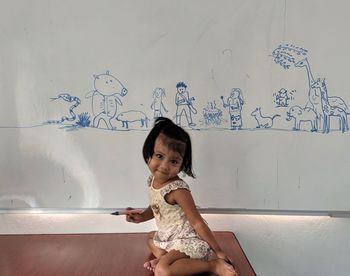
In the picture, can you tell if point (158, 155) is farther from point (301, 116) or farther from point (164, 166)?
point (301, 116)

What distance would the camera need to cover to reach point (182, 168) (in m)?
1.12

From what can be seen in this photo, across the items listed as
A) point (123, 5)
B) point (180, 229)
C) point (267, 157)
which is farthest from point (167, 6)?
point (180, 229)

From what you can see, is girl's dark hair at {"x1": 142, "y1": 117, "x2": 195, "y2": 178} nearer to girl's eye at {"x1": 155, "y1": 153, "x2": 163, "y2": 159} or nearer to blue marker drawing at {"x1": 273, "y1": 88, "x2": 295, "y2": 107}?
girl's eye at {"x1": 155, "y1": 153, "x2": 163, "y2": 159}

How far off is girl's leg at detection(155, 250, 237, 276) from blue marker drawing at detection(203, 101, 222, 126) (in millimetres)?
509

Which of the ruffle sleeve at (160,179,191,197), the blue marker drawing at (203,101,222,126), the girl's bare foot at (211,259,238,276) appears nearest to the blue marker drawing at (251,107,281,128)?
the blue marker drawing at (203,101,222,126)

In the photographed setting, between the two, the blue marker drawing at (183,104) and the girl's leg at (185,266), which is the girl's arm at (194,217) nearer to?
the girl's leg at (185,266)

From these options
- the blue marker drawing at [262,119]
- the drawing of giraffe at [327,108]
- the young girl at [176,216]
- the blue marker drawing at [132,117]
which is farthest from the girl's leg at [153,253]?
the drawing of giraffe at [327,108]

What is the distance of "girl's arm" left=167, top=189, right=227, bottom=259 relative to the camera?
1019 mm

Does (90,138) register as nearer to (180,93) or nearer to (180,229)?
(180,93)

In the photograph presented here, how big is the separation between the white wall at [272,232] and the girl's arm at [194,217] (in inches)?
15.4

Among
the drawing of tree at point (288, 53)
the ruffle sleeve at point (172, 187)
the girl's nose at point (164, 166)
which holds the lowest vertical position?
the ruffle sleeve at point (172, 187)

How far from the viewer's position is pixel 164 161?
1.07m

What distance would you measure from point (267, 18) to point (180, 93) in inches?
15.9

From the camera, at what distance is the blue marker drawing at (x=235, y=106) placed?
4.48 feet
